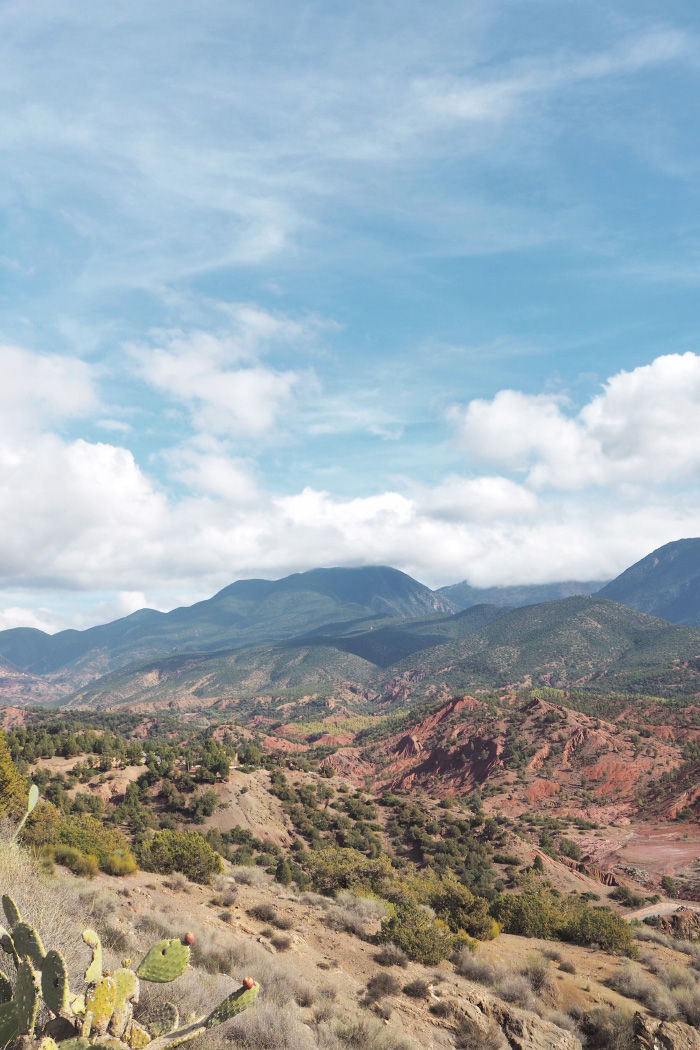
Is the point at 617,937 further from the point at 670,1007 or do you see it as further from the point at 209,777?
the point at 209,777

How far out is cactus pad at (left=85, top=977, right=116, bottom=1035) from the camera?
6.25 m

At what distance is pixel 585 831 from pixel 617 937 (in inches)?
1768

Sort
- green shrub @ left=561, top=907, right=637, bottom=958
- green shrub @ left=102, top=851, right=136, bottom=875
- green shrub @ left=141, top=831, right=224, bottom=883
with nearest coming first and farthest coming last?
green shrub @ left=561, top=907, right=637, bottom=958, green shrub @ left=102, top=851, right=136, bottom=875, green shrub @ left=141, top=831, right=224, bottom=883

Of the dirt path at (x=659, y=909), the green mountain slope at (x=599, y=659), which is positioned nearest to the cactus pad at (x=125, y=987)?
the dirt path at (x=659, y=909)

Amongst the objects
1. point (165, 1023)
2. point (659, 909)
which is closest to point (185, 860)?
point (165, 1023)

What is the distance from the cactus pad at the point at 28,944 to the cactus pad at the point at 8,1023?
60 centimetres

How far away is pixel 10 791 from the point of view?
2453 centimetres

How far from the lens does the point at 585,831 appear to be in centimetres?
5653

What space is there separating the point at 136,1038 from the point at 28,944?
68.1 inches

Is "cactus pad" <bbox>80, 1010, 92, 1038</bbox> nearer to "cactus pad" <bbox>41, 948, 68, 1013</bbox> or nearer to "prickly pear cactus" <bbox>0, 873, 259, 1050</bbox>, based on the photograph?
"prickly pear cactus" <bbox>0, 873, 259, 1050</bbox>

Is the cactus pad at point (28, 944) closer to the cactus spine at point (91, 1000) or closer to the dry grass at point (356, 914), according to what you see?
the cactus spine at point (91, 1000)

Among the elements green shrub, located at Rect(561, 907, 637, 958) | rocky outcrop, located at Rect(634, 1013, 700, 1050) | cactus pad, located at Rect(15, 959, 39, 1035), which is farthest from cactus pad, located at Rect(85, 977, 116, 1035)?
green shrub, located at Rect(561, 907, 637, 958)

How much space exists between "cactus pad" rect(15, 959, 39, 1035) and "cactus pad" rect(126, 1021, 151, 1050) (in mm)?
1166

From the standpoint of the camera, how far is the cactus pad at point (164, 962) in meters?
6.57
